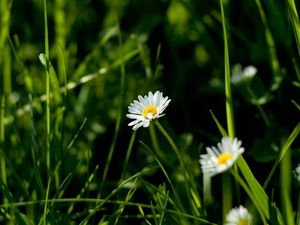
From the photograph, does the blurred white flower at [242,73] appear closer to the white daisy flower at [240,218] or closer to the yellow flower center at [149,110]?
the yellow flower center at [149,110]

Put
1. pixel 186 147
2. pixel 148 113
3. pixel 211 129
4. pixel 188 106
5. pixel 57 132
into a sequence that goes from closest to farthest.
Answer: pixel 148 113 < pixel 57 132 < pixel 186 147 < pixel 211 129 < pixel 188 106

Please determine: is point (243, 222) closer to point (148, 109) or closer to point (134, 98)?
point (148, 109)

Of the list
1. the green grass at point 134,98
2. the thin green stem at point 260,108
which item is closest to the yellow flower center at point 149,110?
the green grass at point 134,98

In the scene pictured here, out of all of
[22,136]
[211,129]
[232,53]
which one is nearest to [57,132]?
[22,136]

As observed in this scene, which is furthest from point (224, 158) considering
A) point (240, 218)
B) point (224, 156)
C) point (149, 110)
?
point (149, 110)

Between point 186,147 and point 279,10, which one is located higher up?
point 279,10

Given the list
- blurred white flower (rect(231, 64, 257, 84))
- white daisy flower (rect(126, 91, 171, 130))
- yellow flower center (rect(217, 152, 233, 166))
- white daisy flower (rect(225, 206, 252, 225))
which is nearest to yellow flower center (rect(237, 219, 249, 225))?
white daisy flower (rect(225, 206, 252, 225))

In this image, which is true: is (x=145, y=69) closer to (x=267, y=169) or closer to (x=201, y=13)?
(x=201, y=13)
